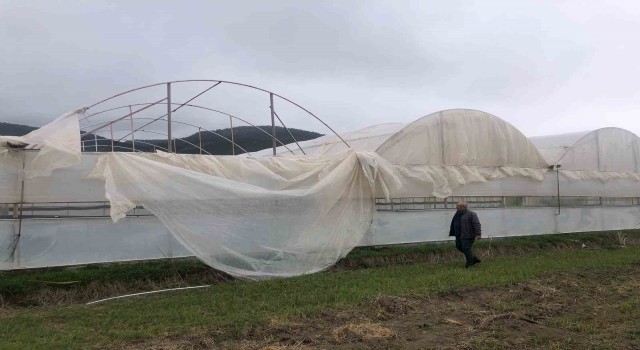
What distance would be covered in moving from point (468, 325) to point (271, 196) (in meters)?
4.02

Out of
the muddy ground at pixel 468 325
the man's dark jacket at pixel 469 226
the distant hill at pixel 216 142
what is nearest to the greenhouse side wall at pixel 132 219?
the man's dark jacket at pixel 469 226

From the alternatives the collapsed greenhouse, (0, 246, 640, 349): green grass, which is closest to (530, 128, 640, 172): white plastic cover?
the collapsed greenhouse

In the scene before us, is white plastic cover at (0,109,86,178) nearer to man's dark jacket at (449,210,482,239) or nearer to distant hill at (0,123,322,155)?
man's dark jacket at (449,210,482,239)

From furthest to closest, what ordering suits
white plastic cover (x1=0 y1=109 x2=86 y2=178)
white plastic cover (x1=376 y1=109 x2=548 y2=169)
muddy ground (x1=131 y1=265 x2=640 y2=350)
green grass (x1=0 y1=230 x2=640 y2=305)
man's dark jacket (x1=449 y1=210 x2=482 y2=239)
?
white plastic cover (x1=376 y1=109 x2=548 y2=169), man's dark jacket (x1=449 y1=210 x2=482 y2=239), green grass (x1=0 y1=230 x2=640 y2=305), white plastic cover (x1=0 y1=109 x2=86 y2=178), muddy ground (x1=131 y1=265 x2=640 y2=350)

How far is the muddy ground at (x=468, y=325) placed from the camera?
212 inches

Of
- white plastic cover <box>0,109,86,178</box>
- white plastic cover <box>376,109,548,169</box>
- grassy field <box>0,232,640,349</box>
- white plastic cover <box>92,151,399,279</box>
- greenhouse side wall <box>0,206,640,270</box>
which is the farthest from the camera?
white plastic cover <box>376,109,548,169</box>

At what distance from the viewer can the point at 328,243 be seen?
980 centimetres

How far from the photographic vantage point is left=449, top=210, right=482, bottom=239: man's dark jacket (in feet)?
35.1

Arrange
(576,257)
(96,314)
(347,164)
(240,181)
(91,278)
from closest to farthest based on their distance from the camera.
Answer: (96,314), (91,278), (240,181), (347,164), (576,257)

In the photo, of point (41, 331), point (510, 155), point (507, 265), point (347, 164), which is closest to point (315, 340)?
point (41, 331)

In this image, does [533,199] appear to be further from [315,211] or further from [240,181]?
[240,181]

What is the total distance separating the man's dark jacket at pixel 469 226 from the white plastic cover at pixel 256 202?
1531mm

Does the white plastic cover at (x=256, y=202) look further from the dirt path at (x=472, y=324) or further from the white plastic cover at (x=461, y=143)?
the dirt path at (x=472, y=324)

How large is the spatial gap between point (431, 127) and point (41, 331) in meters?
8.65
